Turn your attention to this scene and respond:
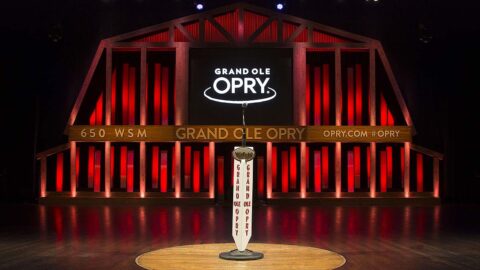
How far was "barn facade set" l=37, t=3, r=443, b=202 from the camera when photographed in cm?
1745

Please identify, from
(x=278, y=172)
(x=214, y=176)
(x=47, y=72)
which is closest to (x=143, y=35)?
(x=47, y=72)

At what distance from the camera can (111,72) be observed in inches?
695

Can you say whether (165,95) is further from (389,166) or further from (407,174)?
(407,174)

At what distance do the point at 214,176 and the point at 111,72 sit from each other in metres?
4.71

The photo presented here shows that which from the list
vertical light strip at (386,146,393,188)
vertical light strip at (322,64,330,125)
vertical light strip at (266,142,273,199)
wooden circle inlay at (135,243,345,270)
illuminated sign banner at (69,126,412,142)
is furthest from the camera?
vertical light strip at (322,64,330,125)

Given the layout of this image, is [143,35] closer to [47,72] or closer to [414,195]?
[47,72]

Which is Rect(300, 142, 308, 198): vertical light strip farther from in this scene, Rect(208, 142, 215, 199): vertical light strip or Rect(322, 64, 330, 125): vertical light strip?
Rect(208, 142, 215, 199): vertical light strip

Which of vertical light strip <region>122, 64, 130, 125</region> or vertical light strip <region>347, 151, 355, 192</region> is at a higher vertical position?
vertical light strip <region>122, 64, 130, 125</region>

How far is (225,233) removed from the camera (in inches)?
393

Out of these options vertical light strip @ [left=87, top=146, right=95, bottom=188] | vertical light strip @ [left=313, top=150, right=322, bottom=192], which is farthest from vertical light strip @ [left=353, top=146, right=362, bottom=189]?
vertical light strip @ [left=87, top=146, right=95, bottom=188]

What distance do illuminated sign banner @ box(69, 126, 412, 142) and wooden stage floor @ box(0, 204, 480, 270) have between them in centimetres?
228

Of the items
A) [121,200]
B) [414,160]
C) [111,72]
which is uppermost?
[111,72]

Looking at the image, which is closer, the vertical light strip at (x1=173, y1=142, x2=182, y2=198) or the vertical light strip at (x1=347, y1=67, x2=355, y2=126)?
the vertical light strip at (x1=173, y1=142, x2=182, y2=198)

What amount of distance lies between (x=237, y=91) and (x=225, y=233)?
322 inches
